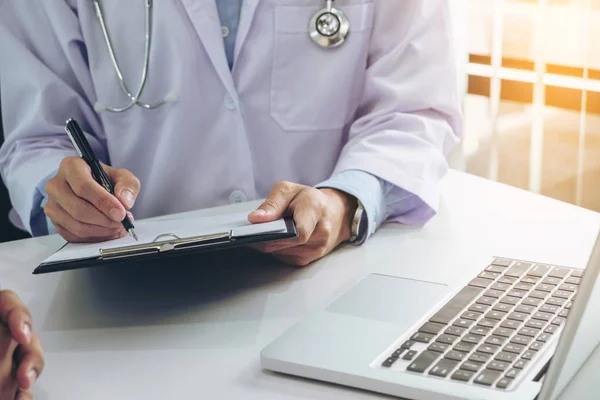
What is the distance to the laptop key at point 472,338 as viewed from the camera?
0.73 metres

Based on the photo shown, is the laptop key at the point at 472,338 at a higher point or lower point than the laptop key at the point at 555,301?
higher

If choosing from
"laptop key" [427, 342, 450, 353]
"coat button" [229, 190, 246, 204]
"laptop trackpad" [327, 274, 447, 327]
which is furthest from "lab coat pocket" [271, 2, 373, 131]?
"laptop key" [427, 342, 450, 353]

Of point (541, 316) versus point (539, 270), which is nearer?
point (541, 316)

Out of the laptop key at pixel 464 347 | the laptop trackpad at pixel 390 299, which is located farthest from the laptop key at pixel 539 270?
the laptop key at pixel 464 347

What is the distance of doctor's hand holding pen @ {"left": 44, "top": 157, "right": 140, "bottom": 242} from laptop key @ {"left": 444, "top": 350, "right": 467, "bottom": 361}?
46 cm

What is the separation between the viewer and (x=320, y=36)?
1.32 metres

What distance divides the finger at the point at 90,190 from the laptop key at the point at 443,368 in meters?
0.46

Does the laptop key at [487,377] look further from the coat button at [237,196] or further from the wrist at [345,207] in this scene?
the coat button at [237,196]

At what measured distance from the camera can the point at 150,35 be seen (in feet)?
4.38

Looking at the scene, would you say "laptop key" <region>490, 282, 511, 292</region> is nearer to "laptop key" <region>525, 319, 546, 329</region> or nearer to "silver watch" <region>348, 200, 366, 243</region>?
"laptop key" <region>525, 319, 546, 329</region>

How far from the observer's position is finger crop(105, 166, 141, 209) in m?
1.02

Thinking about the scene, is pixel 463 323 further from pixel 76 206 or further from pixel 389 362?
pixel 76 206

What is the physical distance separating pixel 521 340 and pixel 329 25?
0.75m

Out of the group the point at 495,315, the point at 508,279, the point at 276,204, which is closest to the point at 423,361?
the point at 495,315
